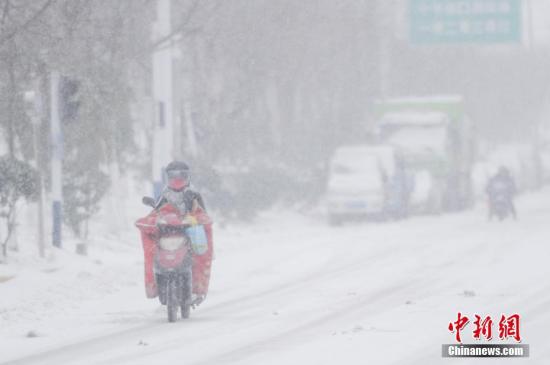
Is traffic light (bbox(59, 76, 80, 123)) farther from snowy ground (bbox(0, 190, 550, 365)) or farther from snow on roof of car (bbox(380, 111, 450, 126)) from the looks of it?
snow on roof of car (bbox(380, 111, 450, 126))

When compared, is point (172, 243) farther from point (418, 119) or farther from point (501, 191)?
point (418, 119)

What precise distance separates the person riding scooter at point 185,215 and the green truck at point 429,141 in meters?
25.9

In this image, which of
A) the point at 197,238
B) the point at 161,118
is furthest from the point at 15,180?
the point at 161,118

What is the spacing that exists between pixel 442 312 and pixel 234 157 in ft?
80.7

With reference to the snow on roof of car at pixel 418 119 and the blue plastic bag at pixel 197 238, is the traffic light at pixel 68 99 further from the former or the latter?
the snow on roof of car at pixel 418 119

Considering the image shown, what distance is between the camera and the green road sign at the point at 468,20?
132ft

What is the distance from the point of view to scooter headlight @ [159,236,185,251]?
1526 centimetres

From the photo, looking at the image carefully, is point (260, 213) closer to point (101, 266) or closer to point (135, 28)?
point (135, 28)

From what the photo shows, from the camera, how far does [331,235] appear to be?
3191cm

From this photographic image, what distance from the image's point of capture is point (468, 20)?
132 ft

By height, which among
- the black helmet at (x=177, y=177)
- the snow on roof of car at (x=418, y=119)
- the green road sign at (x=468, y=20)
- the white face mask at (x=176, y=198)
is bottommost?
the white face mask at (x=176, y=198)

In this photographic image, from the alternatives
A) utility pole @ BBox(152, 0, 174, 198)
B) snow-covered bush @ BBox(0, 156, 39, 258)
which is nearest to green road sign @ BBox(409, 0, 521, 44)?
utility pole @ BBox(152, 0, 174, 198)

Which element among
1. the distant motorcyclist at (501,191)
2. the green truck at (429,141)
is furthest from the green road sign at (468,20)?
the distant motorcyclist at (501,191)

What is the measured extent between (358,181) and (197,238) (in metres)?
23.9
